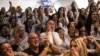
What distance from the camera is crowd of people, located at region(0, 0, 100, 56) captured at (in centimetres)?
281

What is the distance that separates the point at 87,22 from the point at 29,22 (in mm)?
822

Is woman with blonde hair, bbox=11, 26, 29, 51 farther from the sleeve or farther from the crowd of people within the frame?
the sleeve

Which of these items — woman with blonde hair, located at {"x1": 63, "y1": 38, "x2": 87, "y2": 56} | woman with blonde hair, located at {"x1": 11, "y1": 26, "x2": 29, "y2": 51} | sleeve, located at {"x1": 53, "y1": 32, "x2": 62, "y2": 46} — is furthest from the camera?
sleeve, located at {"x1": 53, "y1": 32, "x2": 62, "y2": 46}

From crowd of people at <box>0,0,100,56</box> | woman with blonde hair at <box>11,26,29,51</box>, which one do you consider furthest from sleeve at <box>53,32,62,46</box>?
woman with blonde hair at <box>11,26,29,51</box>

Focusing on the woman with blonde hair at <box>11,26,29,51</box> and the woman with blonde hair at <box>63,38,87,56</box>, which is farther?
the woman with blonde hair at <box>11,26,29,51</box>

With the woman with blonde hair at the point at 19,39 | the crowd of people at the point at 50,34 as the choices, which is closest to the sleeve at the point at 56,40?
the crowd of people at the point at 50,34

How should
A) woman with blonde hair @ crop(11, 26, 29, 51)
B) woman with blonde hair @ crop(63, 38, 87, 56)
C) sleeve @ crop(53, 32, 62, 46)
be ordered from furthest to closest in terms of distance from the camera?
sleeve @ crop(53, 32, 62, 46) < woman with blonde hair @ crop(11, 26, 29, 51) < woman with blonde hair @ crop(63, 38, 87, 56)

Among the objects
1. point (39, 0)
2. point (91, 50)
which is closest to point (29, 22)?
point (91, 50)

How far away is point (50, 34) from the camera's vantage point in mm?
3297

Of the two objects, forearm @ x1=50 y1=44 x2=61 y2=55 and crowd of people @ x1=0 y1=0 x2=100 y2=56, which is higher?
crowd of people @ x1=0 y1=0 x2=100 y2=56

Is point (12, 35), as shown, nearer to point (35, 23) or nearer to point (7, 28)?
point (7, 28)

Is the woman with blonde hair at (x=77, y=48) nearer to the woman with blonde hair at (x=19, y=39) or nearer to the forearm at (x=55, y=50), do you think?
the forearm at (x=55, y=50)

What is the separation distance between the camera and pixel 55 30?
11.7ft

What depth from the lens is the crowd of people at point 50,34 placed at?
111 inches
